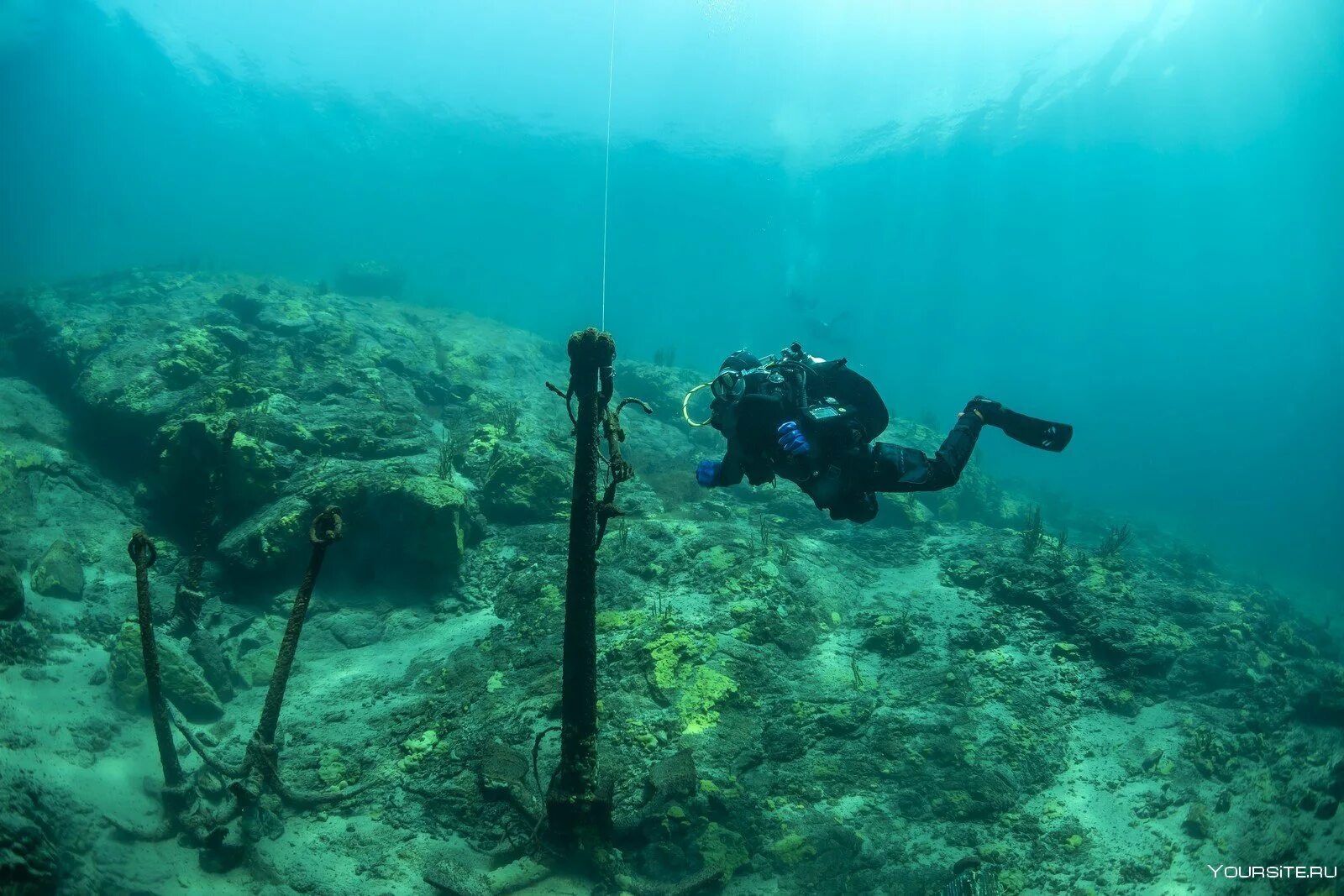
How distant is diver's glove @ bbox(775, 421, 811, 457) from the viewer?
4.02 meters

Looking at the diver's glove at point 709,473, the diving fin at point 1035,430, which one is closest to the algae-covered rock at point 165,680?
the diver's glove at point 709,473

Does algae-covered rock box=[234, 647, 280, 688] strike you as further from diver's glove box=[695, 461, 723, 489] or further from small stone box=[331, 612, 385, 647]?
diver's glove box=[695, 461, 723, 489]

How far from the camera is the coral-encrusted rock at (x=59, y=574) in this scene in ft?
17.8

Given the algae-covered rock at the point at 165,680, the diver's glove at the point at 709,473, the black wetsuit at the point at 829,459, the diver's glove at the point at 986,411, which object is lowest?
the algae-covered rock at the point at 165,680

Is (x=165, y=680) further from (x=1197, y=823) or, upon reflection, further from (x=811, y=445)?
(x=1197, y=823)

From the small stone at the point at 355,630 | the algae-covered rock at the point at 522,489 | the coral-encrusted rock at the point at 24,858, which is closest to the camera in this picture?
the coral-encrusted rock at the point at 24,858

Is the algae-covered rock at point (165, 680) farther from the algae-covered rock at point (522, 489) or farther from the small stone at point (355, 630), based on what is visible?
the algae-covered rock at point (522, 489)

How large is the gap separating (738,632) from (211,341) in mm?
11477

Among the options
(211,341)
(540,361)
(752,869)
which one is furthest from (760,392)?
(540,361)

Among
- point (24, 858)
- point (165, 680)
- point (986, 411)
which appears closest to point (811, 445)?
point (986, 411)

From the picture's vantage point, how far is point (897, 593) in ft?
26.6

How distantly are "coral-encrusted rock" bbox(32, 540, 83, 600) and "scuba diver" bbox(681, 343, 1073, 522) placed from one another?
21.9 ft

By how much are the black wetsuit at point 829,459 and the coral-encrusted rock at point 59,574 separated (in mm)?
6800

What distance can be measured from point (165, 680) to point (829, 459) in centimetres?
621
